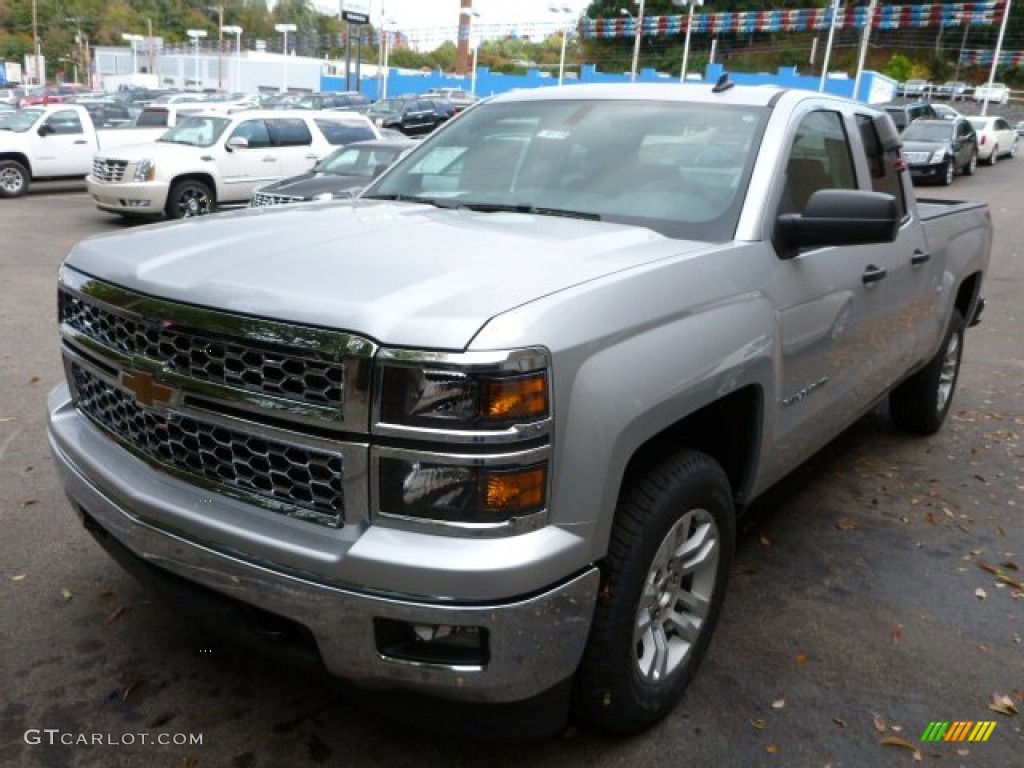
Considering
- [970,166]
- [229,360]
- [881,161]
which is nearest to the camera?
[229,360]

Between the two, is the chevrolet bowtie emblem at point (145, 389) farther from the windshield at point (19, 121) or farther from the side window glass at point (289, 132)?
the windshield at point (19, 121)

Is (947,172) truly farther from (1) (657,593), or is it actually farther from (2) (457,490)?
(2) (457,490)

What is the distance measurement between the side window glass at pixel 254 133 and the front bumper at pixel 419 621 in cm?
1294

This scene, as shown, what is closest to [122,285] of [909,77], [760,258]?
[760,258]

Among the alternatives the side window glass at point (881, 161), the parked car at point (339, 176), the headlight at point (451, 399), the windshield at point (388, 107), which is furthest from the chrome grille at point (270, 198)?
the windshield at point (388, 107)

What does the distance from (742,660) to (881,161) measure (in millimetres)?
2505

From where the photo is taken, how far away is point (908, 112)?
25.5m

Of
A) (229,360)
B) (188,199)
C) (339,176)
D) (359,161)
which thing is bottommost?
(188,199)

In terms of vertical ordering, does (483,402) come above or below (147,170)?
above

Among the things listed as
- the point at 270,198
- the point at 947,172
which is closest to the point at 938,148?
the point at 947,172

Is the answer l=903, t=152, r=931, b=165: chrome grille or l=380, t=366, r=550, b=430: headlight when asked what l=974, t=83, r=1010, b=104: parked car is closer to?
l=903, t=152, r=931, b=165: chrome grille

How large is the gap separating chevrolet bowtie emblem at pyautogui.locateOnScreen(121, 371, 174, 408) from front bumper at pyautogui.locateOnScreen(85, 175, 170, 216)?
38.3 ft

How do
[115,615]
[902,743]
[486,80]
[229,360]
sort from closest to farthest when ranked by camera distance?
[229,360] < [902,743] < [115,615] < [486,80]

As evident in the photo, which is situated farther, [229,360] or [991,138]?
[991,138]
